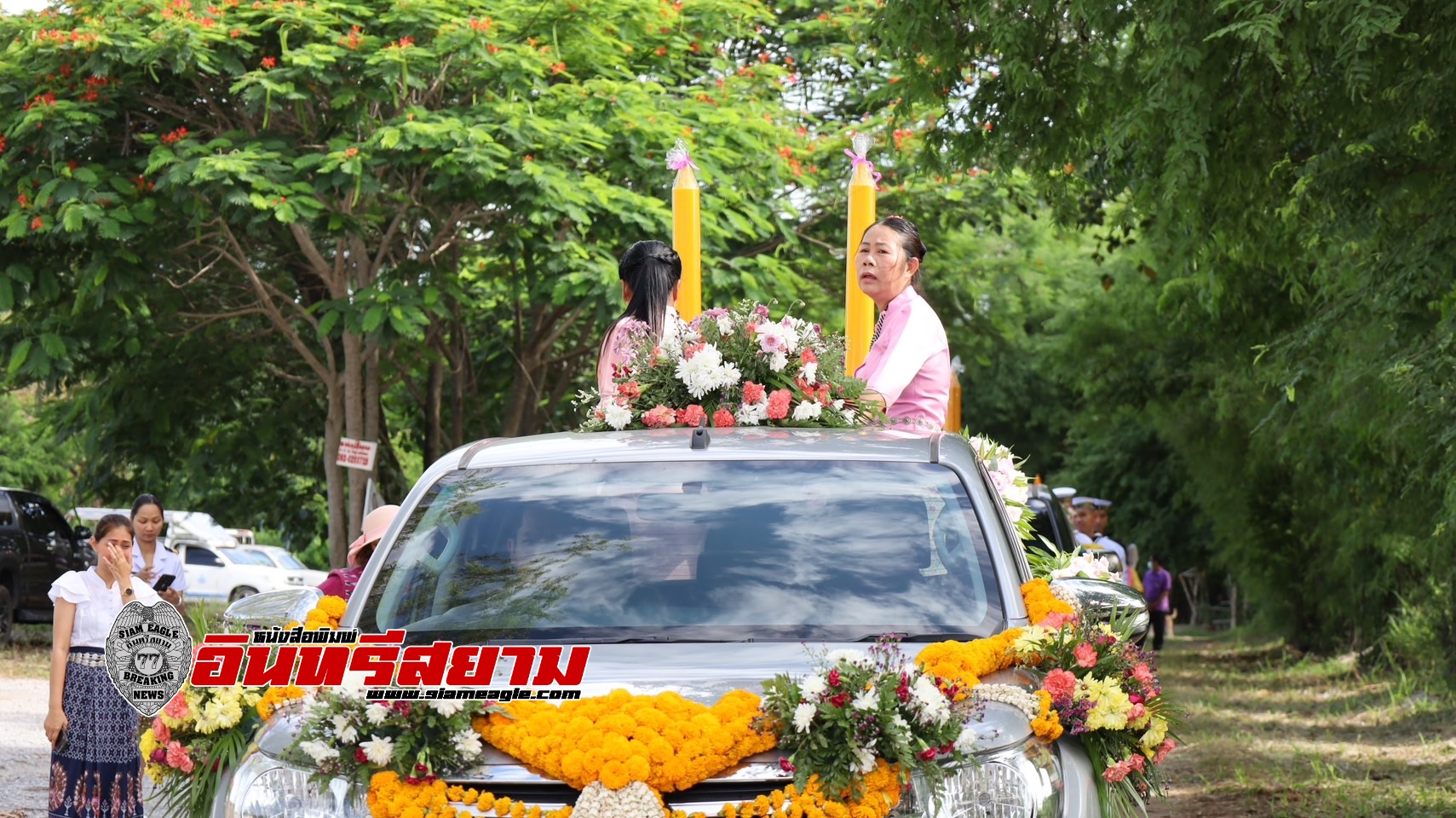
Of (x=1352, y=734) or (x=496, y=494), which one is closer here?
(x=496, y=494)

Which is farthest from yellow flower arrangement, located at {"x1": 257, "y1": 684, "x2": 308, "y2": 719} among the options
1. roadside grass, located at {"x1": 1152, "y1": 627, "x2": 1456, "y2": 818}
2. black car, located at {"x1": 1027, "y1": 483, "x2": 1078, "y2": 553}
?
black car, located at {"x1": 1027, "y1": 483, "x2": 1078, "y2": 553}

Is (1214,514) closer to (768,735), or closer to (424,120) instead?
(424,120)

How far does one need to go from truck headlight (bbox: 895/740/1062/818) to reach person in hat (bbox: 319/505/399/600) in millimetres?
3162

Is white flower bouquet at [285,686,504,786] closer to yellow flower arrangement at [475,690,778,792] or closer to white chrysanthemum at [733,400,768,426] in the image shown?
yellow flower arrangement at [475,690,778,792]

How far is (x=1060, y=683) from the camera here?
4.10 m

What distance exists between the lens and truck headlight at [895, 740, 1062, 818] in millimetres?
3770

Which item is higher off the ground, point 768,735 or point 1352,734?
point 768,735

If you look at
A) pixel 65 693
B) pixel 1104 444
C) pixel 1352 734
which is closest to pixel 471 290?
pixel 1352 734

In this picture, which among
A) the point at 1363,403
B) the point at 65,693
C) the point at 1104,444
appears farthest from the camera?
the point at 1104,444

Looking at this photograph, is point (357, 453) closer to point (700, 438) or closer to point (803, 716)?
point (700, 438)

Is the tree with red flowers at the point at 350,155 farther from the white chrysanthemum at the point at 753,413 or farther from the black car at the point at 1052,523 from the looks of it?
the white chrysanthemum at the point at 753,413

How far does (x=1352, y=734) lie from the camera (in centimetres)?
1586

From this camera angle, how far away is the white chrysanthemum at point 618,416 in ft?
19.3

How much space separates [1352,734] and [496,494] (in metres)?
12.7
